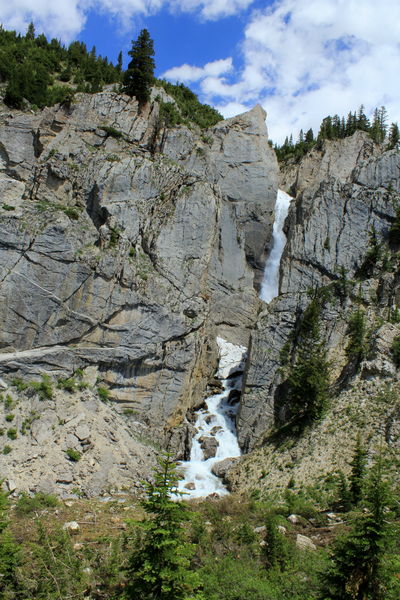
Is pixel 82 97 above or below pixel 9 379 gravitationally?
above

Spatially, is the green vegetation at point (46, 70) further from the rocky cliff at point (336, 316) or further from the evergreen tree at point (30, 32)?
the rocky cliff at point (336, 316)

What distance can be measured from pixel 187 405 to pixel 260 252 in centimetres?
2424

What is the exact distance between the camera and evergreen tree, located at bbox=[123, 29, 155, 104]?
57750 millimetres

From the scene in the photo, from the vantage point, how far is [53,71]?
65.7 meters

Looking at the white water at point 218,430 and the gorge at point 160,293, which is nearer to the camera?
the gorge at point 160,293

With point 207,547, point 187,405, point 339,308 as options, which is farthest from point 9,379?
point 339,308

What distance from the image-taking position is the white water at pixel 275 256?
5819cm

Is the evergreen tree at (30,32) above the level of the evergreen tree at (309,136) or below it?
above

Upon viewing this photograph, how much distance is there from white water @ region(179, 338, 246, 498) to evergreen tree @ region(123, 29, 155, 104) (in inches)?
1328

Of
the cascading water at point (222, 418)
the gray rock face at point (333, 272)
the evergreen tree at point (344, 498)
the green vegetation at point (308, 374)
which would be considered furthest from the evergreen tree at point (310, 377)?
the evergreen tree at point (344, 498)

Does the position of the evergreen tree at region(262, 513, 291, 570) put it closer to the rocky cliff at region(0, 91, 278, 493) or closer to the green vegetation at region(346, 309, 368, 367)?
the rocky cliff at region(0, 91, 278, 493)

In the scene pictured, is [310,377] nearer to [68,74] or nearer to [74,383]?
[74,383]

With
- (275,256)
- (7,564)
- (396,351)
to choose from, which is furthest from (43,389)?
(275,256)

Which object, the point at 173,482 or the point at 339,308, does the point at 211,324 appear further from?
the point at 173,482
